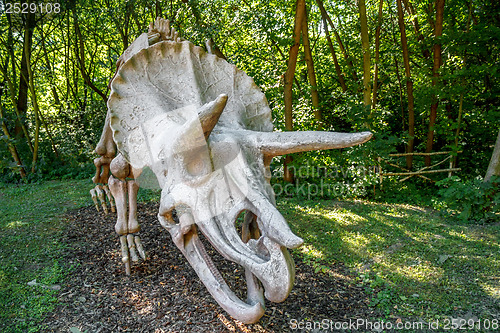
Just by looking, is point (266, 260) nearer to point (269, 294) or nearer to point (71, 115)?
point (269, 294)

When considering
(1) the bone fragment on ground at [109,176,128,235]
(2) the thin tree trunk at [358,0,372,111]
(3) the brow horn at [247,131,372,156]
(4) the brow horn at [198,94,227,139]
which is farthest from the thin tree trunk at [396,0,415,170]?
(4) the brow horn at [198,94,227,139]

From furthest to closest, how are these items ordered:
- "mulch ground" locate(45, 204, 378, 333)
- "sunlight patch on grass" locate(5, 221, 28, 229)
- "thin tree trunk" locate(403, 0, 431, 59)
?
"thin tree trunk" locate(403, 0, 431, 59), "sunlight patch on grass" locate(5, 221, 28, 229), "mulch ground" locate(45, 204, 378, 333)

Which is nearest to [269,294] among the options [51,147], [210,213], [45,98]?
[210,213]

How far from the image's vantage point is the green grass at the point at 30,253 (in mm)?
3441

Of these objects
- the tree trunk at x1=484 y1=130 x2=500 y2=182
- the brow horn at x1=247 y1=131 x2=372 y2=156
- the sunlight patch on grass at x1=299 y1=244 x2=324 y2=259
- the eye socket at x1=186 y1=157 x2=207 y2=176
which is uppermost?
the brow horn at x1=247 y1=131 x2=372 y2=156

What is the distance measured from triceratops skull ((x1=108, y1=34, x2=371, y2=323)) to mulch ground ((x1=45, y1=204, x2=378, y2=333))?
3.40ft

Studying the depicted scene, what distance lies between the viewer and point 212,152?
8.16 ft

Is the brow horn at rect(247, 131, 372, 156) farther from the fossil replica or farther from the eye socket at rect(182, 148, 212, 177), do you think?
the eye socket at rect(182, 148, 212, 177)

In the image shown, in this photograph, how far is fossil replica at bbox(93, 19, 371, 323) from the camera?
2.07 metres

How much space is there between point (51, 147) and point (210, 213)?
36.7ft

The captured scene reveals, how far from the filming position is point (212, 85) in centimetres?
341

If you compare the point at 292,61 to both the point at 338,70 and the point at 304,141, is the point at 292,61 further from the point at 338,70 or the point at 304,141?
the point at 304,141

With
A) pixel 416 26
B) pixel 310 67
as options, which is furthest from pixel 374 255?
pixel 416 26

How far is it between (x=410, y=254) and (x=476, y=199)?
238 centimetres
